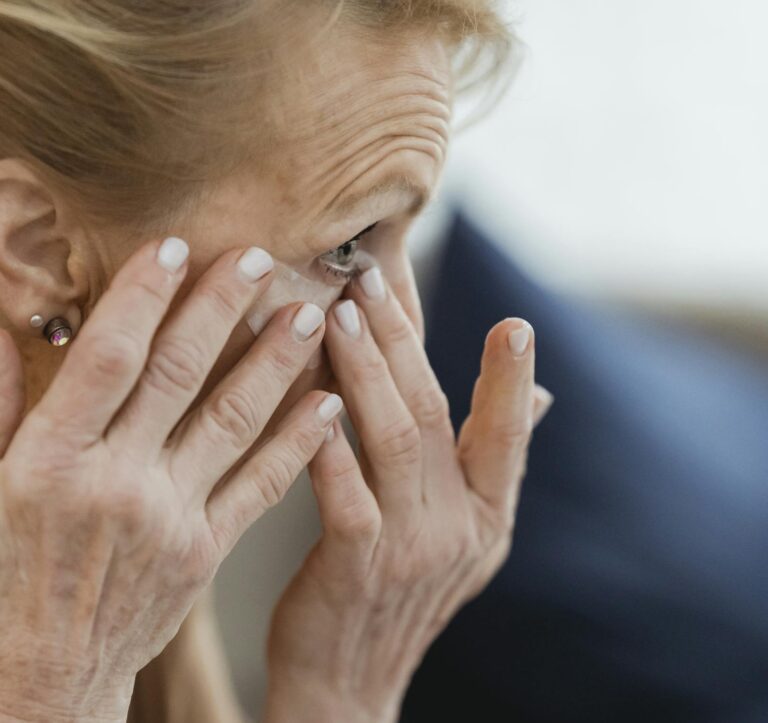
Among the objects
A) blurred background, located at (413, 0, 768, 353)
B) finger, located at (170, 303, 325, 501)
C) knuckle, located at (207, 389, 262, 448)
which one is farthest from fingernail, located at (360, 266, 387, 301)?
blurred background, located at (413, 0, 768, 353)

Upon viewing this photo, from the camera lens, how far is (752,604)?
4.94 feet

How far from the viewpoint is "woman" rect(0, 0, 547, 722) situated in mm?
929

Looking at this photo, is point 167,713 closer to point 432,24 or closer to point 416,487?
point 416,487

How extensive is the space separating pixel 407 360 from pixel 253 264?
29 centimetres

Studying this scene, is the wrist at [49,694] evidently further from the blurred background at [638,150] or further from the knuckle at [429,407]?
the blurred background at [638,150]

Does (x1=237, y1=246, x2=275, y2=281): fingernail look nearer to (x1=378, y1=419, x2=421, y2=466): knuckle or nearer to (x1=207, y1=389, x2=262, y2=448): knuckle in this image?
(x1=207, y1=389, x2=262, y2=448): knuckle

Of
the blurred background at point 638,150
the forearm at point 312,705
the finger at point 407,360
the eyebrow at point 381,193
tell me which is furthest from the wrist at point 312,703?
the blurred background at point 638,150

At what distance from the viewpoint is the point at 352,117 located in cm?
104

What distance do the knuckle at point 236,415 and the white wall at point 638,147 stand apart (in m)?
1.17

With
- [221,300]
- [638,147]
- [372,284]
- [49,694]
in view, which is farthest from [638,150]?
[49,694]

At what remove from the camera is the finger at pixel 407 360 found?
1.18 meters

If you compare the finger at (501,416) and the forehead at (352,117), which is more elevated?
the forehead at (352,117)

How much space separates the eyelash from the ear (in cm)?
26

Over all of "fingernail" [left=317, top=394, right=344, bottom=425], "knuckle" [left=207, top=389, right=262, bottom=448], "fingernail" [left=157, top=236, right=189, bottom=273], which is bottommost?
"fingernail" [left=317, top=394, right=344, bottom=425]
